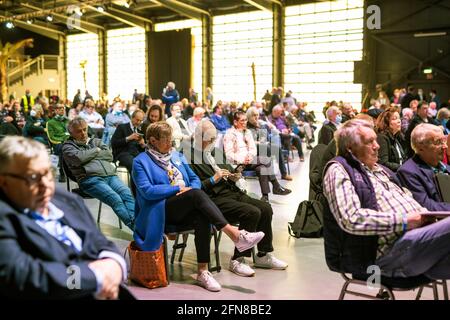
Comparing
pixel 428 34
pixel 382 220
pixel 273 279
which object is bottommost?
pixel 273 279

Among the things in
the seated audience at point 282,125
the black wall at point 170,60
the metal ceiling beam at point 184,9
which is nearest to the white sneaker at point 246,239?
the seated audience at point 282,125

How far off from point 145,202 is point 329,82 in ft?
48.9

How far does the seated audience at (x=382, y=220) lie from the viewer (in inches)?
84.8

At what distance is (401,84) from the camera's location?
52.3 feet

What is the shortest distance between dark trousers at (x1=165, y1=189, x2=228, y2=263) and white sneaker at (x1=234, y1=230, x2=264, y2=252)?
0.50 ft

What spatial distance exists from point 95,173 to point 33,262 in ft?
9.72

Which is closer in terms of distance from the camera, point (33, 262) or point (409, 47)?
point (33, 262)

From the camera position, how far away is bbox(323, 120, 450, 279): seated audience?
215 cm

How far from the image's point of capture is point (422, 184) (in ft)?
8.97

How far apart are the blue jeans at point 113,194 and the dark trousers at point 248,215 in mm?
1008

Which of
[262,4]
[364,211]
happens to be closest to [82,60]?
[262,4]

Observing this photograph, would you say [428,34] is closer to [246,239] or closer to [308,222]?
[308,222]

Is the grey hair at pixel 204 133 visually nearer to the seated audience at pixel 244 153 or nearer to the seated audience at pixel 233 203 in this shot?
the seated audience at pixel 233 203

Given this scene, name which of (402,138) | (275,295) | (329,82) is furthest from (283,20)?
(275,295)
